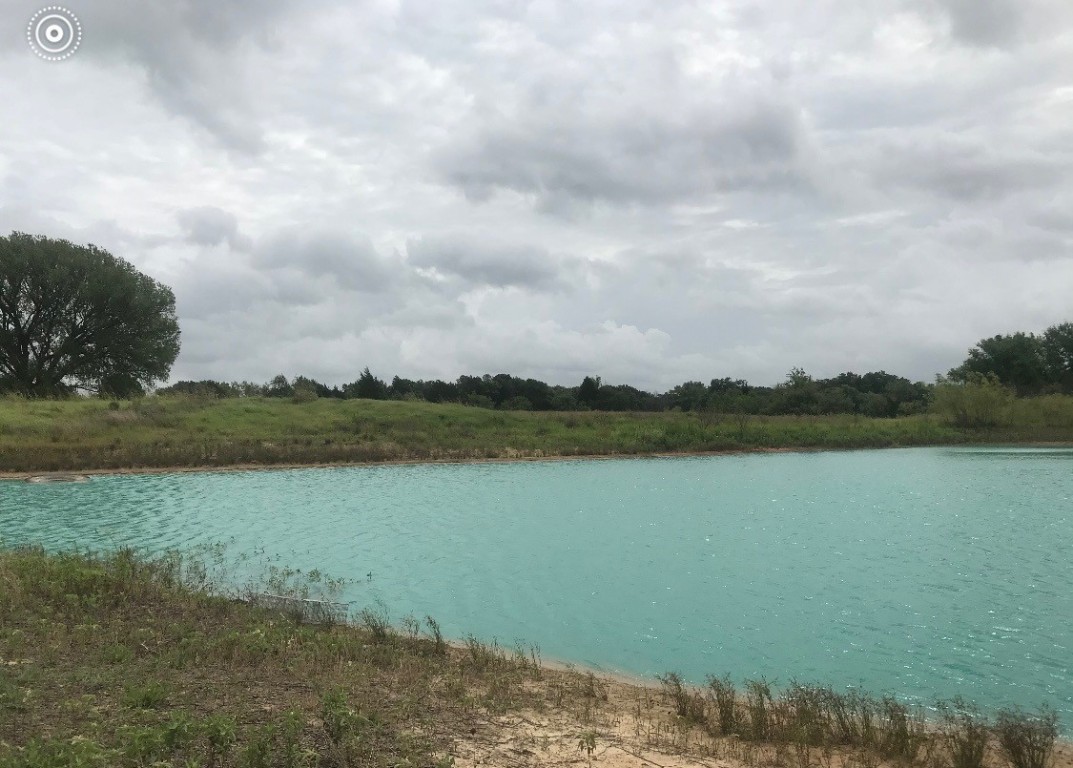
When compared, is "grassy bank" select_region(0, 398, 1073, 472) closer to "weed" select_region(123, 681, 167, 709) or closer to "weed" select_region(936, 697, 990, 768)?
"weed" select_region(123, 681, 167, 709)

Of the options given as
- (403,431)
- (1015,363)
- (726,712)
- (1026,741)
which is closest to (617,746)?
(726,712)

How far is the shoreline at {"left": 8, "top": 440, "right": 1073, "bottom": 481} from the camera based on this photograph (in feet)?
119

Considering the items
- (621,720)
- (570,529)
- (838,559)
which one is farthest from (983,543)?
(621,720)

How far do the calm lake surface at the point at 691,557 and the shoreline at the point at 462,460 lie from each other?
9.48ft

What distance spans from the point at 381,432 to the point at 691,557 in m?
37.3

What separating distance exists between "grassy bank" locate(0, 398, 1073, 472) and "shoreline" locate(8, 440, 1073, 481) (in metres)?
0.44

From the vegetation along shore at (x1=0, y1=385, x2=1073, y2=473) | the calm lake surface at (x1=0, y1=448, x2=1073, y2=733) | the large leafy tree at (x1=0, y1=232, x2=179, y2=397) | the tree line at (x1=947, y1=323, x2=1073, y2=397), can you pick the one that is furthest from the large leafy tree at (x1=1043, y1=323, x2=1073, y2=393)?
the large leafy tree at (x1=0, y1=232, x2=179, y2=397)

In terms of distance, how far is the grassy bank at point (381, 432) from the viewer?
1587 inches

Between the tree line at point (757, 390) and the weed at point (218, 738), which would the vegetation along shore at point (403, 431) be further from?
the weed at point (218, 738)

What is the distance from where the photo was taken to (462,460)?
46.0 meters

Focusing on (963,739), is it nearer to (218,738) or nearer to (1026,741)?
(1026,741)

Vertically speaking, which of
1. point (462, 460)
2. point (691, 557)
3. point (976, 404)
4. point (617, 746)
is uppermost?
point (976, 404)

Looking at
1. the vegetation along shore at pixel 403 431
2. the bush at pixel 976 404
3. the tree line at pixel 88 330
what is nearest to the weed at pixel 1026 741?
the vegetation along shore at pixel 403 431

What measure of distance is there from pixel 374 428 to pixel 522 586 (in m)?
39.5
